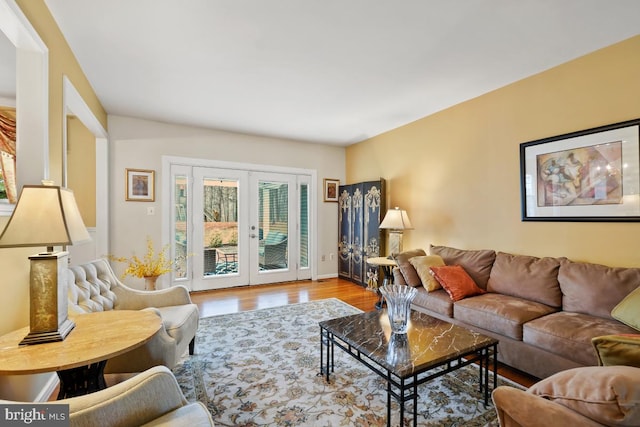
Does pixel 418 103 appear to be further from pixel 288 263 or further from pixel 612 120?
pixel 288 263

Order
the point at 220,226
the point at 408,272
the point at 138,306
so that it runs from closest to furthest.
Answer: the point at 138,306 < the point at 408,272 < the point at 220,226

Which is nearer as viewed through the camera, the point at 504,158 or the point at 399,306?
the point at 399,306

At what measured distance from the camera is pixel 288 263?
5.20 metres

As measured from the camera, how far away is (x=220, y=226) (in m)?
4.64

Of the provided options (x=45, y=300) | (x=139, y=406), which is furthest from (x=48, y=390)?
(x=139, y=406)

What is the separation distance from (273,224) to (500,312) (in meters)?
3.63

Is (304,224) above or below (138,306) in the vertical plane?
above

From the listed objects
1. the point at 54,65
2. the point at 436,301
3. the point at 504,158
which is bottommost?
the point at 436,301

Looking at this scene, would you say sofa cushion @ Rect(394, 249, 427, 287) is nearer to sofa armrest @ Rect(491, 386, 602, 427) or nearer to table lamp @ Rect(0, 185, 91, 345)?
Answer: sofa armrest @ Rect(491, 386, 602, 427)

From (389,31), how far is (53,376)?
345 centimetres

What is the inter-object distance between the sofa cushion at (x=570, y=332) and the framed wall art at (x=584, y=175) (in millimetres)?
908

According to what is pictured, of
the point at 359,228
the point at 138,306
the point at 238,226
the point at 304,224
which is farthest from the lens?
the point at 304,224

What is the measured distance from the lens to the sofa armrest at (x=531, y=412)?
0.86 m

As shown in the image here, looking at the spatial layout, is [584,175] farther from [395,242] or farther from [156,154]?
[156,154]
